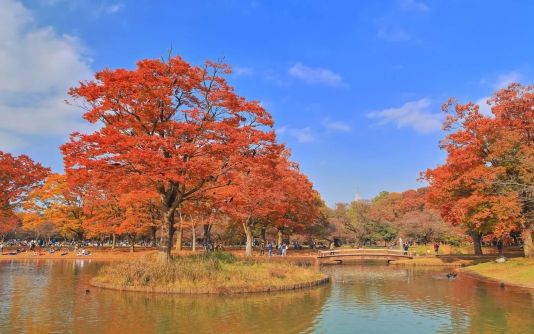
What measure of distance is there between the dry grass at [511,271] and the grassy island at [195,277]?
37.7 feet

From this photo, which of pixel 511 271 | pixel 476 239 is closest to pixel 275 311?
pixel 511 271

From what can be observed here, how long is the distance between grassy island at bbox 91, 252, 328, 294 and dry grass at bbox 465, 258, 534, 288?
37.7 feet

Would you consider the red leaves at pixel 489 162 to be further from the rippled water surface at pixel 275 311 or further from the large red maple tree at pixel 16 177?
the large red maple tree at pixel 16 177

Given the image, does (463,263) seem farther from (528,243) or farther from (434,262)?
(528,243)

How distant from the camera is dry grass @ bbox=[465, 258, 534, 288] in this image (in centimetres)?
2316

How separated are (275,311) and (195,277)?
228 inches

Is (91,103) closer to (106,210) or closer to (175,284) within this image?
(175,284)

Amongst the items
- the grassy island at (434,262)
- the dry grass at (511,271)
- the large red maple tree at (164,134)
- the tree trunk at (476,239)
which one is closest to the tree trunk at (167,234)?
the large red maple tree at (164,134)

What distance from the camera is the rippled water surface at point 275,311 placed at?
42.1 ft

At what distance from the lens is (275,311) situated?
51.3 feet

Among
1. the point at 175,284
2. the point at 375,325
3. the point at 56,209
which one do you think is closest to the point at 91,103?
the point at 175,284

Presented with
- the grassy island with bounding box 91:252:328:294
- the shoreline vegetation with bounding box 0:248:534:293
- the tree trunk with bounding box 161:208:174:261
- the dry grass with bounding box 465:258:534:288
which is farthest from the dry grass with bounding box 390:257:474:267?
the tree trunk with bounding box 161:208:174:261

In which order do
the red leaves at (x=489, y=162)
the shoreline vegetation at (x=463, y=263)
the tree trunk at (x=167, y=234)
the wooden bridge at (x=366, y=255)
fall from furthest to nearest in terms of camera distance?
the wooden bridge at (x=366, y=255) < the red leaves at (x=489, y=162) < the shoreline vegetation at (x=463, y=263) < the tree trunk at (x=167, y=234)

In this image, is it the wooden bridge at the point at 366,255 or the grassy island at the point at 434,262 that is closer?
the grassy island at the point at 434,262
